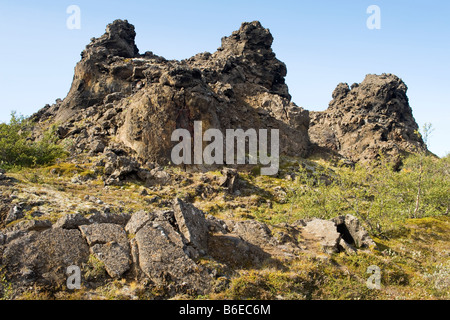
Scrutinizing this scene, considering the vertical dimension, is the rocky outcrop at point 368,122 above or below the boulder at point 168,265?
above

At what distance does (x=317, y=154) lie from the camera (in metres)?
66.8

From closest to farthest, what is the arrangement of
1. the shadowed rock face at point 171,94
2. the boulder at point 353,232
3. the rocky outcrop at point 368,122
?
the boulder at point 353,232, the shadowed rock face at point 171,94, the rocky outcrop at point 368,122

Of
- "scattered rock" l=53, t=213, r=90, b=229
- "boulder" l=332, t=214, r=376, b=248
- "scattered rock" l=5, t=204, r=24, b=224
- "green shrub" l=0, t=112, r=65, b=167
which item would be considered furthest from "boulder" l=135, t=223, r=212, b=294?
"green shrub" l=0, t=112, r=65, b=167

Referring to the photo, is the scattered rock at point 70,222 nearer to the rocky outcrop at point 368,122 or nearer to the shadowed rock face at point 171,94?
the shadowed rock face at point 171,94

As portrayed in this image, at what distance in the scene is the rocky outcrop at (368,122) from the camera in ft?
253

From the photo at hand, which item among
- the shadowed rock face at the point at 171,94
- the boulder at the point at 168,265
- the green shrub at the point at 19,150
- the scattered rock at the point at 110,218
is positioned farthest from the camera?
the shadowed rock face at the point at 171,94

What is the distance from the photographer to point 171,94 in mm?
46344

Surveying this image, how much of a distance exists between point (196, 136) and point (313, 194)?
24961 millimetres

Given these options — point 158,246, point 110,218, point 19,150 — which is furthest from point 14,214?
point 19,150

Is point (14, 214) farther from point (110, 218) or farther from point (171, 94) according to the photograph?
point (171, 94)

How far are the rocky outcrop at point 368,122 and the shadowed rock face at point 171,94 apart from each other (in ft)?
61.9

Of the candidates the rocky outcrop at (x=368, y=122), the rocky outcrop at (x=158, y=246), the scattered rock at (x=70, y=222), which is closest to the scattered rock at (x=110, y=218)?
the rocky outcrop at (x=158, y=246)

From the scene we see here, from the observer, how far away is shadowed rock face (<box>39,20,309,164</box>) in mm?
44656

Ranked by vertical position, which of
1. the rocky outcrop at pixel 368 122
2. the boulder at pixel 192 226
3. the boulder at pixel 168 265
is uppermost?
the rocky outcrop at pixel 368 122
